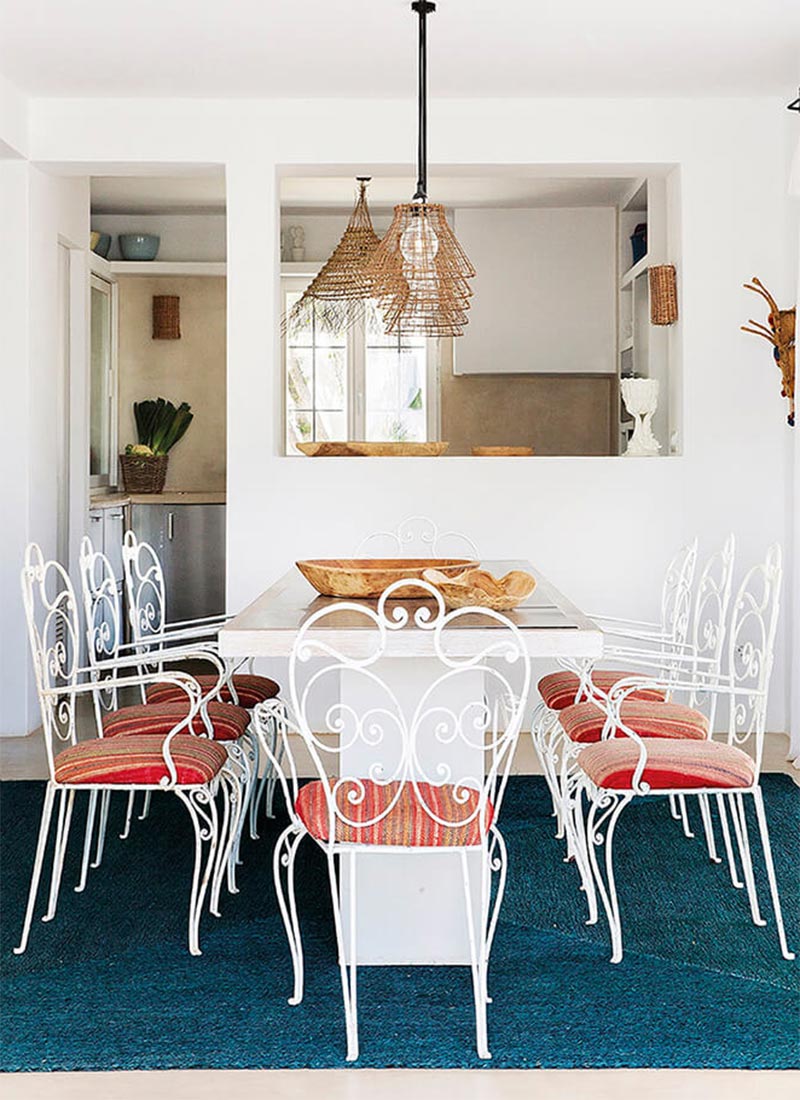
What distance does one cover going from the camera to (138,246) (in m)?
7.79

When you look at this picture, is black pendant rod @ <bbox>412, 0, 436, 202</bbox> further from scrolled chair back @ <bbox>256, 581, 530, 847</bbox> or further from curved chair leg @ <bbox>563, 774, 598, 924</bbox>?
curved chair leg @ <bbox>563, 774, 598, 924</bbox>

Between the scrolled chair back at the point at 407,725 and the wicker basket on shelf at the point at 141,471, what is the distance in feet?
15.7

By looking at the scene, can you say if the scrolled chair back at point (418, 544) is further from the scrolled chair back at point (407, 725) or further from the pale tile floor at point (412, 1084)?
the pale tile floor at point (412, 1084)

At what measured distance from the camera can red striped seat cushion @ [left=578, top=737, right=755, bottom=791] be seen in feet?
9.58

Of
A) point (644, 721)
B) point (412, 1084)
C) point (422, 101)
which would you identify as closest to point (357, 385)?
point (422, 101)

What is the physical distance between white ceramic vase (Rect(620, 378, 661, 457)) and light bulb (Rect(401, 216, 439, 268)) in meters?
1.98

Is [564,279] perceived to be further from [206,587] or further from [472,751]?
[472,751]

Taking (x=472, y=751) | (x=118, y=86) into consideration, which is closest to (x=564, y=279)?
(x=118, y=86)

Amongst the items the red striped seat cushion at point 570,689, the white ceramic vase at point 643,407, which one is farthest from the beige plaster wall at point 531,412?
the red striped seat cushion at point 570,689

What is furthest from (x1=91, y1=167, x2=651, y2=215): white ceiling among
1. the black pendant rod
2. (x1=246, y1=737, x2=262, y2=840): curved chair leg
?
(x1=246, y1=737, x2=262, y2=840): curved chair leg

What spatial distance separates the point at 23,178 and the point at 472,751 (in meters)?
3.54

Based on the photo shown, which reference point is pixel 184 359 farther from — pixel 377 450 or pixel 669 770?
pixel 669 770

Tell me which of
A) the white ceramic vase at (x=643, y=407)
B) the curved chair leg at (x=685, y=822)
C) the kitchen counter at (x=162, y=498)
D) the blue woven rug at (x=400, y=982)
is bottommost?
the blue woven rug at (x=400, y=982)

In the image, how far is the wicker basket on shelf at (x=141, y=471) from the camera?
7.63 m
